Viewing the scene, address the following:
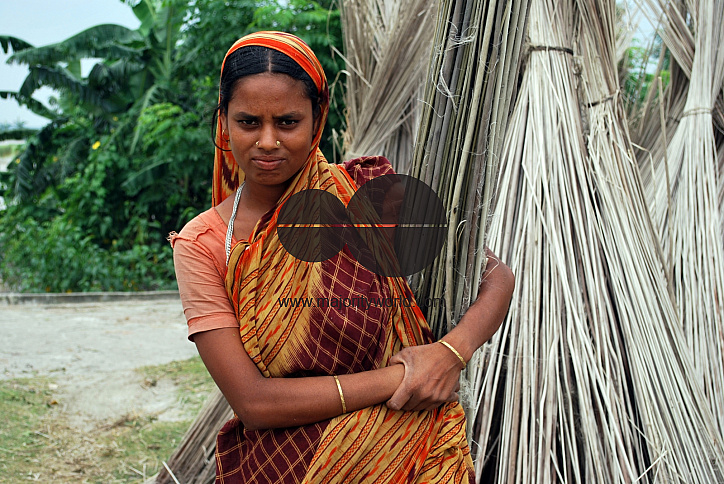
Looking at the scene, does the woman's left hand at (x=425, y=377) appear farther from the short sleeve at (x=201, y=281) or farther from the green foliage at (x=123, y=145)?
the green foliage at (x=123, y=145)

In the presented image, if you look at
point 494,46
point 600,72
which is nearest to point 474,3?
point 494,46

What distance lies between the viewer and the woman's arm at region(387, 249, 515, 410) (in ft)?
2.88

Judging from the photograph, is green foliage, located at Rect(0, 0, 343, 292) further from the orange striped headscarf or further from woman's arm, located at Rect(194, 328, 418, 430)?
woman's arm, located at Rect(194, 328, 418, 430)

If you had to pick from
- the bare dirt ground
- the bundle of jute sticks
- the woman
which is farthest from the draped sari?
the bare dirt ground

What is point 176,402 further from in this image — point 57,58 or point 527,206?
point 57,58

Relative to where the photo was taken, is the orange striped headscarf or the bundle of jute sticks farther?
the bundle of jute sticks

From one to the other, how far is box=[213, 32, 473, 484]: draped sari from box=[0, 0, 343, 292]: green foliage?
15.3ft

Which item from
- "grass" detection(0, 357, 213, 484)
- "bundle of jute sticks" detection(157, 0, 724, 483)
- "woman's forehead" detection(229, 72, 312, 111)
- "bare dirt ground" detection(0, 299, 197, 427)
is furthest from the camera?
"bare dirt ground" detection(0, 299, 197, 427)

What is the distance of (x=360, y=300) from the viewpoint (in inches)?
34.8

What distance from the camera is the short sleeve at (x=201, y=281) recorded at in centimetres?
88

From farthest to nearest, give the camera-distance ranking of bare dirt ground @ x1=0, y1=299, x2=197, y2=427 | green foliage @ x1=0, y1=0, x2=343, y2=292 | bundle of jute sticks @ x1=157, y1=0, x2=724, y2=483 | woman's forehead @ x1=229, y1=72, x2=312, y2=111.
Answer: green foliage @ x1=0, y1=0, x2=343, y2=292 → bare dirt ground @ x1=0, y1=299, x2=197, y2=427 → bundle of jute sticks @ x1=157, y1=0, x2=724, y2=483 → woman's forehead @ x1=229, y1=72, x2=312, y2=111

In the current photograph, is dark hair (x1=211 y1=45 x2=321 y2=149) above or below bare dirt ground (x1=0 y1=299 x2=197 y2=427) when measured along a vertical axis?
above

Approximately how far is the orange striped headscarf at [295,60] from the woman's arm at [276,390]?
0.98ft

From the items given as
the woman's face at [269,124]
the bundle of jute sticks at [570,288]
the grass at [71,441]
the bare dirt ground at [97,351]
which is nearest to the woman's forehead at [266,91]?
the woman's face at [269,124]
